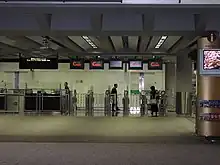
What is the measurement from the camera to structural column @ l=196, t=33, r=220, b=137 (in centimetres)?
1076

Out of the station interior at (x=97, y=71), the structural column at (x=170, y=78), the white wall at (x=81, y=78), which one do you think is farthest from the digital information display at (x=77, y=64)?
the structural column at (x=170, y=78)

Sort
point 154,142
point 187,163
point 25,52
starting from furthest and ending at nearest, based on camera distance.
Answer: point 25,52 < point 154,142 < point 187,163

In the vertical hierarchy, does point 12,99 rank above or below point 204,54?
below

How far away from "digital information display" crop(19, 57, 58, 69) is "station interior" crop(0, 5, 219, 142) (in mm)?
53

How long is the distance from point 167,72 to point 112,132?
16.1 metres

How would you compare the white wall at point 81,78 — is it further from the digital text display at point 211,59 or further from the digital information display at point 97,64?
the digital text display at point 211,59

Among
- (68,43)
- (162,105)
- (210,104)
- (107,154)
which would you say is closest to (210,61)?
(210,104)

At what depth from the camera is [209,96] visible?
10.9 metres

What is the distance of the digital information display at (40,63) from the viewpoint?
Result: 21156mm

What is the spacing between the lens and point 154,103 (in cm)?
1981

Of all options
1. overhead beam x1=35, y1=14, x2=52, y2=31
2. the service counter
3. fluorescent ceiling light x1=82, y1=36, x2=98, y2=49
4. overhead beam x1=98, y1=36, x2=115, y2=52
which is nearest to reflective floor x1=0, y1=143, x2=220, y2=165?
overhead beam x1=35, y1=14, x2=52, y2=31

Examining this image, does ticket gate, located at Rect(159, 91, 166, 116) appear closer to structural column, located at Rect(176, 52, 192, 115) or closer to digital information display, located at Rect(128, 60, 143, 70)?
structural column, located at Rect(176, 52, 192, 115)

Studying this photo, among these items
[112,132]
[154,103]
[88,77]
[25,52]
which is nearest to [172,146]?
[112,132]

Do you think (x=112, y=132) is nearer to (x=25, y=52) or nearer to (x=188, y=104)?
(x=188, y=104)
